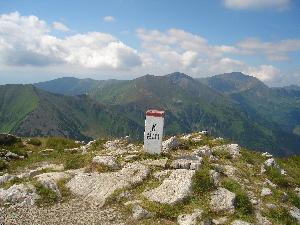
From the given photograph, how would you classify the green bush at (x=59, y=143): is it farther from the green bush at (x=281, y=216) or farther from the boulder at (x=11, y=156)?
the green bush at (x=281, y=216)

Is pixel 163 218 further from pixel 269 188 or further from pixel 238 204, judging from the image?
pixel 269 188

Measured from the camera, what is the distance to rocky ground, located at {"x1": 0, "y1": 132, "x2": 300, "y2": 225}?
19.2 meters

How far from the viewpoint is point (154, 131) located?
27.4 m

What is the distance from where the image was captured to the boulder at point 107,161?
995 inches

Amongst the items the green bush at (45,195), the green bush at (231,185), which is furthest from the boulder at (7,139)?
the green bush at (231,185)

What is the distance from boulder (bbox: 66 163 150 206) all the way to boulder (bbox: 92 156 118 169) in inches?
36.3

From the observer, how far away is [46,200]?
21172 mm

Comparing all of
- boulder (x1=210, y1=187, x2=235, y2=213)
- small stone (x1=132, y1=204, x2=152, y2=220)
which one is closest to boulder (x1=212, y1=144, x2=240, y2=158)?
boulder (x1=210, y1=187, x2=235, y2=213)

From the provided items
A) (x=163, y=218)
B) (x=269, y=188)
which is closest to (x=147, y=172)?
(x=163, y=218)

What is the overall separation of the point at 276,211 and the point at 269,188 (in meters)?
3.20

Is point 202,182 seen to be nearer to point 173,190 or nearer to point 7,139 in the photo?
point 173,190

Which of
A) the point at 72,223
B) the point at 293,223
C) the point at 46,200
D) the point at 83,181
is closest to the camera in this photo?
the point at 72,223

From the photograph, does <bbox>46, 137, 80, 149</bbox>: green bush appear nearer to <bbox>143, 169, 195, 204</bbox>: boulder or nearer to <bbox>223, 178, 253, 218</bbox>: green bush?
<bbox>143, 169, 195, 204</bbox>: boulder

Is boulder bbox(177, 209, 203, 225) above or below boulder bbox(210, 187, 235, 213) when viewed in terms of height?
below
